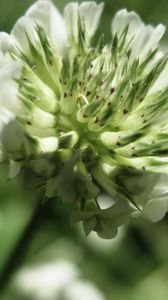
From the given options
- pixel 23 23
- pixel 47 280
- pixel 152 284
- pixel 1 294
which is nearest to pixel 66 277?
pixel 47 280

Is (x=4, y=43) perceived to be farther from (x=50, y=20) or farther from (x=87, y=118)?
(x=87, y=118)

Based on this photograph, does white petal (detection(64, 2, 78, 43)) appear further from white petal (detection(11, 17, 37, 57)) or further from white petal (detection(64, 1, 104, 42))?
white petal (detection(11, 17, 37, 57))

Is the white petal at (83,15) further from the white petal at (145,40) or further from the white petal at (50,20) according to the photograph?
the white petal at (145,40)

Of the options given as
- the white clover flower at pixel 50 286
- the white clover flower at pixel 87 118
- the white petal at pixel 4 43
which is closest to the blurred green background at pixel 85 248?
the white clover flower at pixel 50 286

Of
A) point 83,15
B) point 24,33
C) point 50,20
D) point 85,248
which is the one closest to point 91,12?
point 83,15

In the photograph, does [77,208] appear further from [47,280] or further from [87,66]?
[47,280]

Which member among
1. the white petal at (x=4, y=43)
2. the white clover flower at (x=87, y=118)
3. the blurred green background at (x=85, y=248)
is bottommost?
the blurred green background at (x=85, y=248)

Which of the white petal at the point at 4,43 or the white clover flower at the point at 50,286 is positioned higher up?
the white petal at the point at 4,43
